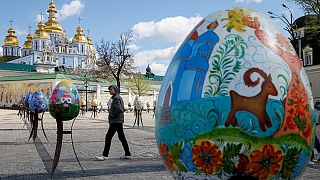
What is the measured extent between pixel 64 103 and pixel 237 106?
6.65m

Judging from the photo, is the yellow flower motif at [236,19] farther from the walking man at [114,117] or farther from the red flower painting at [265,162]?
the walking man at [114,117]

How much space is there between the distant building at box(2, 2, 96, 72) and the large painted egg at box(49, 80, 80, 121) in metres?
107

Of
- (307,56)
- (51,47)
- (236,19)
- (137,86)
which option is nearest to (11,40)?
(51,47)

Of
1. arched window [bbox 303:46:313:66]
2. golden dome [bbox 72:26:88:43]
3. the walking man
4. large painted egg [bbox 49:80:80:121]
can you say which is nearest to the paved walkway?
the walking man

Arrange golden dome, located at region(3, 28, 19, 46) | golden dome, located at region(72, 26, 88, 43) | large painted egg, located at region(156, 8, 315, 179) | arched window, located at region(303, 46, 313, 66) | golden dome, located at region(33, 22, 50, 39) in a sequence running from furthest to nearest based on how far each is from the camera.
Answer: golden dome, located at region(3, 28, 19, 46), golden dome, located at region(72, 26, 88, 43), golden dome, located at region(33, 22, 50, 39), arched window, located at region(303, 46, 313, 66), large painted egg, located at region(156, 8, 315, 179)

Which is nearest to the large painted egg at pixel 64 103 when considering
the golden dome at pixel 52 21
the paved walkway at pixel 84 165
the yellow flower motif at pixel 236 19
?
the paved walkway at pixel 84 165

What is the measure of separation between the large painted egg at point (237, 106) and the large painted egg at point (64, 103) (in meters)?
6.06

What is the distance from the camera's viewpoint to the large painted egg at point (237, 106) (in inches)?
113

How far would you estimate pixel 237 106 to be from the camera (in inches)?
112

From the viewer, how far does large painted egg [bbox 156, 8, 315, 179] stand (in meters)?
2.87

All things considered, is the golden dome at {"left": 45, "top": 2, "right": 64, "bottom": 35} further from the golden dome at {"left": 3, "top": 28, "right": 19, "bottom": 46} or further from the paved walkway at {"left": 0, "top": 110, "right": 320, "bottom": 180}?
the paved walkway at {"left": 0, "top": 110, "right": 320, "bottom": 180}

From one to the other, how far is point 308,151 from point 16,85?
71419mm

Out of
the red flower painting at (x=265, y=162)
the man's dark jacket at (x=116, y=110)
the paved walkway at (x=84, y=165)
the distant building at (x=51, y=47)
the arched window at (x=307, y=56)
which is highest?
the distant building at (x=51, y=47)

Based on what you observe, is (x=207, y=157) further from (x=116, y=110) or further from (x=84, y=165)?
(x=116, y=110)
